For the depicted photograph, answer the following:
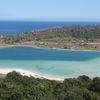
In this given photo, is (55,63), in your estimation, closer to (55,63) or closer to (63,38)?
(55,63)

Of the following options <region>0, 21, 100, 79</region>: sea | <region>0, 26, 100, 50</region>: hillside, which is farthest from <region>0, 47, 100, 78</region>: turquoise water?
<region>0, 26, 100, 50</region>: hillside

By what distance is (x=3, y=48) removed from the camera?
4680 inches

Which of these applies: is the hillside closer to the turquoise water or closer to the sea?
the sea

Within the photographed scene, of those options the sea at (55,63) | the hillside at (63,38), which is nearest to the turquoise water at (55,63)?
the sea at (55,63)

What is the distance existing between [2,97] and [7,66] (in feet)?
178

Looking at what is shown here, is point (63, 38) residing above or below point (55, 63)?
above

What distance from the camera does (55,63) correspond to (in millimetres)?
83938

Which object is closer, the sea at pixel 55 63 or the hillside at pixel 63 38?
the sea at pixel 55 63

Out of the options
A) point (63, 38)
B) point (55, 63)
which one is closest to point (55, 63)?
point (55, 63)

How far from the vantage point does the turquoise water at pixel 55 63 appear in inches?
2756

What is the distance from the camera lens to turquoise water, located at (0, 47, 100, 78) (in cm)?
7000

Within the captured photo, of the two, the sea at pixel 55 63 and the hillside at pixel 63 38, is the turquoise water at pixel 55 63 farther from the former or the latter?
the hillside at pixel 63 38

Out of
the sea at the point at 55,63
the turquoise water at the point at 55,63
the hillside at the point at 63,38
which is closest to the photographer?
the sea at the point at 55,63

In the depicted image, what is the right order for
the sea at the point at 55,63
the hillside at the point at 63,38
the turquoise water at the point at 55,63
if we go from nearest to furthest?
the sea at the point at 55,63 → the turquoise water at the point at 55,63 → the hillside at the point at 63,38
